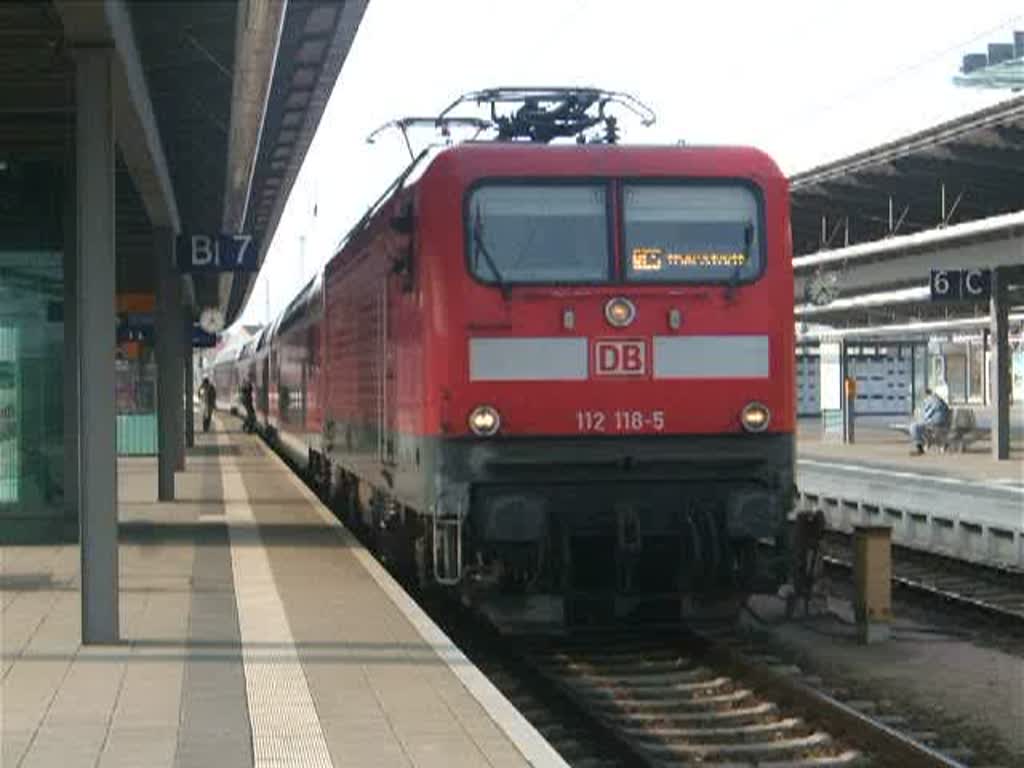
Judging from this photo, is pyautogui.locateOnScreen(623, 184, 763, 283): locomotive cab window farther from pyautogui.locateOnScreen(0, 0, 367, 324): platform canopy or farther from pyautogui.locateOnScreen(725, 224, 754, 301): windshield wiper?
pyautogui.locateOnScreen(0, 0, 367, 324): platform canopy

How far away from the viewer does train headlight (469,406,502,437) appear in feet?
33.7

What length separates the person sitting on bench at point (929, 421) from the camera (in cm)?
3494

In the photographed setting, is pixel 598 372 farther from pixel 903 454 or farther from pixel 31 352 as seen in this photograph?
pixel 903 454

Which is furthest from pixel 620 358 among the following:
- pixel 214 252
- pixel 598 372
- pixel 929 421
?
pixel 929 421

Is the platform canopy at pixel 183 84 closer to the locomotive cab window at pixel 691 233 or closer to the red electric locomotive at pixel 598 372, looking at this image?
the red electric locomotive at pixel 598 372

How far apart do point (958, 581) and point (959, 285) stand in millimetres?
13540

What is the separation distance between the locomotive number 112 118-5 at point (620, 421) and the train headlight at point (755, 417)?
53 centimetres

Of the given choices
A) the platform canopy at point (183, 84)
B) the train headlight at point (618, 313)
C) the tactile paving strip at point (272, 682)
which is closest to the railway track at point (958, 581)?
the train headlight at point (618, 313)

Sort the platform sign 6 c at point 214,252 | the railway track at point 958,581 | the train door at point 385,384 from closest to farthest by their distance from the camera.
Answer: the train door at point 385,384 → the railway track at point 958,581 → the platform sign 6 c at point 214,252

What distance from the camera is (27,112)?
47.3 ft

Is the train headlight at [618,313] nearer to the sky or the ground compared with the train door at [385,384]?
nearer to the sky

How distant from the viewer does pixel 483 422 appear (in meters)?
10.3

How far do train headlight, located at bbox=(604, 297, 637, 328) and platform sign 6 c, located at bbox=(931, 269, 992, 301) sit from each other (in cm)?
1862

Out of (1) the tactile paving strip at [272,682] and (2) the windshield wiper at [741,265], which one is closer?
(1) the tactile paving strip at [272,682]
